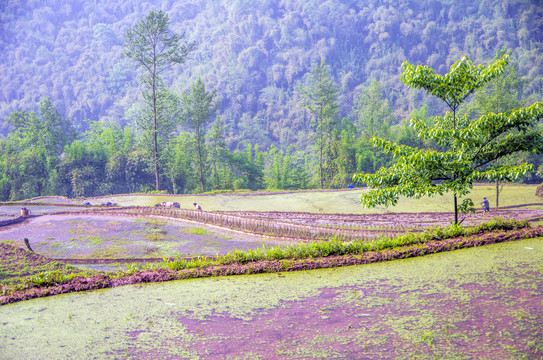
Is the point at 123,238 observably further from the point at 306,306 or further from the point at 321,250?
the point at 306,306

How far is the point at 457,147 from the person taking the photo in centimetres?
927

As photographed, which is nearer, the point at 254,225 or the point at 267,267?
the point at 267,267

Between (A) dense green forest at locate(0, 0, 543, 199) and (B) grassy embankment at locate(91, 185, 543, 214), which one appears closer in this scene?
(B) grassy embankment at locate(91, 185, 543, 214)

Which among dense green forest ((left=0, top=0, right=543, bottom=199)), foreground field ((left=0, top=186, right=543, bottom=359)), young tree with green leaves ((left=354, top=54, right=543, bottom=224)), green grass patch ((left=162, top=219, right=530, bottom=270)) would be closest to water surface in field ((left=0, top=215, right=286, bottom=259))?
foreground field ((left=0, top=186, right=543, bottom=359))

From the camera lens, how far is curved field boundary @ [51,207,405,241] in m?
12.6

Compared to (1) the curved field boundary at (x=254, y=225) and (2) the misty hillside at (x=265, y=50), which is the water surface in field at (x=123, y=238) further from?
(2) the misty hillside at (x=265, y=50)

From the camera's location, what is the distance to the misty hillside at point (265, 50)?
299 ft

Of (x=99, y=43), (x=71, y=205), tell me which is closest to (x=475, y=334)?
(x=71, y=205)

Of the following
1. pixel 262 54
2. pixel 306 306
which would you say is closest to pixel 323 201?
pixel 306 306

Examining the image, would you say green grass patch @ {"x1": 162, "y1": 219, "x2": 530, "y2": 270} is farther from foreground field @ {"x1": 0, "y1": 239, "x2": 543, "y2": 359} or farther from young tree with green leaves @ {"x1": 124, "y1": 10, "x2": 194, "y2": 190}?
young tree with green leaves @ {"x1": 124, "y1": 10, "x2": 194, "y2": 190}

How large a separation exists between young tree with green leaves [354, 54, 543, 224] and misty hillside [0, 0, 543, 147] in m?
71.1

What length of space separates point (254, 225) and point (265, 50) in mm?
98821

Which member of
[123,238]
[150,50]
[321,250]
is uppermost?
[150,50]

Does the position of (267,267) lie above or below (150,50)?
below
